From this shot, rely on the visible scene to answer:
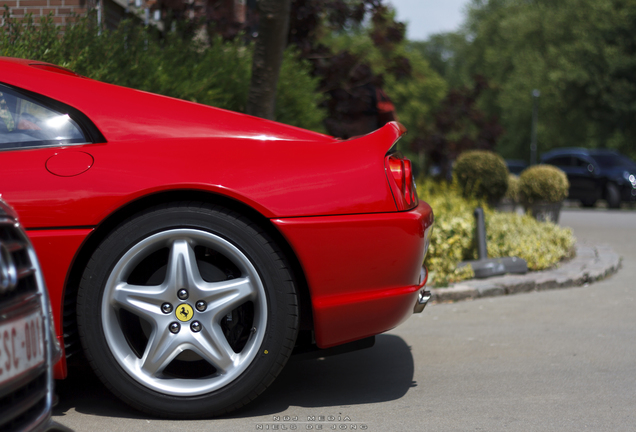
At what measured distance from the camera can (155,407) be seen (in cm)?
287

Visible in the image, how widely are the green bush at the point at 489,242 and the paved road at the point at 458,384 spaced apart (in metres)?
1.10

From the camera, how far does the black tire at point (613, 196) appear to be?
21625 millimetres

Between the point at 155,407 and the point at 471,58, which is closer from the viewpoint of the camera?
the point at 155,407

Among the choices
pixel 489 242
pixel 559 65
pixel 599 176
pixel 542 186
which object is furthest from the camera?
pixel 559 65

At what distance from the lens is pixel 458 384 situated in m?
3.56

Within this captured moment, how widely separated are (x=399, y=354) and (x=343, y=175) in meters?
1.65

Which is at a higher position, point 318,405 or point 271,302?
point 271,302

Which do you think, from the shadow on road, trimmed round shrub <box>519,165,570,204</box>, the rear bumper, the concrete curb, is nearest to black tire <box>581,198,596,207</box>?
trimmed round shrub <box>519,165,570,204</box>

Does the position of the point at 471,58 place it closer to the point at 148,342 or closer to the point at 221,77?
the point at 221,77

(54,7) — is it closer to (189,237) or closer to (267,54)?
(267,54)

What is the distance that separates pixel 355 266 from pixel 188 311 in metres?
0.72

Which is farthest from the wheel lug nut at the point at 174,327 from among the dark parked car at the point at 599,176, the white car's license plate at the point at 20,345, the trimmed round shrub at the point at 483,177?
the dark parked car at the point at 599,176

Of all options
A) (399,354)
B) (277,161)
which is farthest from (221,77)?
(277,161)

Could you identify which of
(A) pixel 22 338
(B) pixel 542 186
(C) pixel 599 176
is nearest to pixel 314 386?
(A) pixel 22 338
